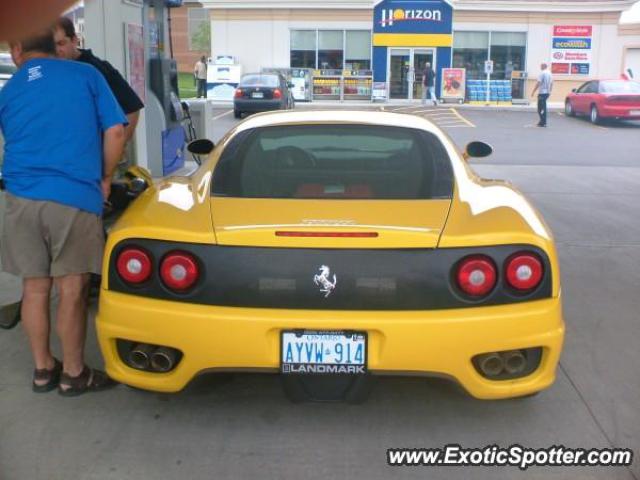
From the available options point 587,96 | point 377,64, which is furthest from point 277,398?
point 377,64

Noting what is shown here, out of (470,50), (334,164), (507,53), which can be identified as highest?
(470,50)

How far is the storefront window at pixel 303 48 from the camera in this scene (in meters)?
31.5

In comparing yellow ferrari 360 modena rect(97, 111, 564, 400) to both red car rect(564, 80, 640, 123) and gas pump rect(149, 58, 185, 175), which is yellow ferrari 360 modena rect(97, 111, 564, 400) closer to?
gas pump rect(149, 58, 185, 175)

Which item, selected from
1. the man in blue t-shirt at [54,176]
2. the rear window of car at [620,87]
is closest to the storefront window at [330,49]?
the rear window of car at [620,87]

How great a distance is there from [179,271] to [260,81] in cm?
2177

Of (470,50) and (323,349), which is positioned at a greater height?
(470,50)

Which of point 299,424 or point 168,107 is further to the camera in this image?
point 168,107

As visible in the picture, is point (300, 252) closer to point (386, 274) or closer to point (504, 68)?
point (386, 274)

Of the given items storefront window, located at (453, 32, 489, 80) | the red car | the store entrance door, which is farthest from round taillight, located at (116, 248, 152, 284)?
storefront window, located at (453, 32, 489, 80)

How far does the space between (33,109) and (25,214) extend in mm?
479

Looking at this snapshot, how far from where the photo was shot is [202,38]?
181 ft

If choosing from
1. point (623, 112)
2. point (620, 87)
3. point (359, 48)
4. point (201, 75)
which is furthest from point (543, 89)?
point (201, 75)

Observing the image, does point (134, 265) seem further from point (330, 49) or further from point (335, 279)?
point (330, 49)

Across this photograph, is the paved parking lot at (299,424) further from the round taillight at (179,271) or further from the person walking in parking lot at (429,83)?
the person walking in parking lot at (429,83)
